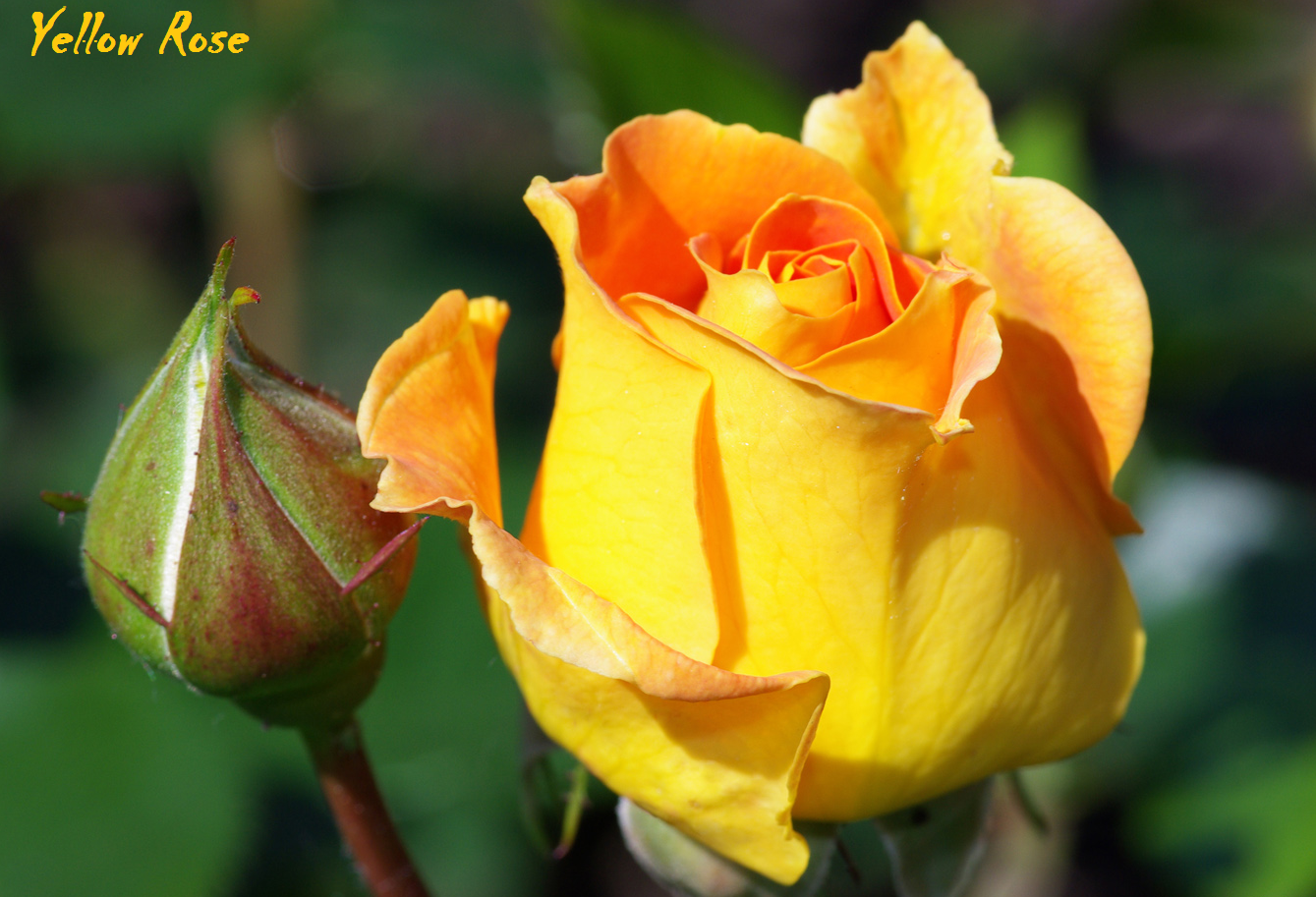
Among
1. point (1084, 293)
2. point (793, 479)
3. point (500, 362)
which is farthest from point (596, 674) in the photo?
point (500, 362)

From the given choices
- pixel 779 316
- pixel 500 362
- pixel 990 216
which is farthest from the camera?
pixel 500 362

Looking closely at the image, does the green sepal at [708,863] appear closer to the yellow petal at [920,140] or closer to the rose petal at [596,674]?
the rose petal at [596,674]

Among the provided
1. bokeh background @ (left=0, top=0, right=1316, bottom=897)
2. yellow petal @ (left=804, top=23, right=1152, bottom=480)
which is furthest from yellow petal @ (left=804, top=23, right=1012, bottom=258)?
bokeh background @ (left=0, top=0, right=1316, bottom=897)

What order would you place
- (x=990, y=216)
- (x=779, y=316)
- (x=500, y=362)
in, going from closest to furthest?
(x=779, y=316) → (x=990, y=216) → (x=500, y=362)

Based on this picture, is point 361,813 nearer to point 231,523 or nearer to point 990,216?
point 231,523

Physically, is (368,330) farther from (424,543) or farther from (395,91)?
(424,543)

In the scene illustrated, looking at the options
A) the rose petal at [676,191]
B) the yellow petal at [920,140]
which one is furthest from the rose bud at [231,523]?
the yellow petal at [920,140]
